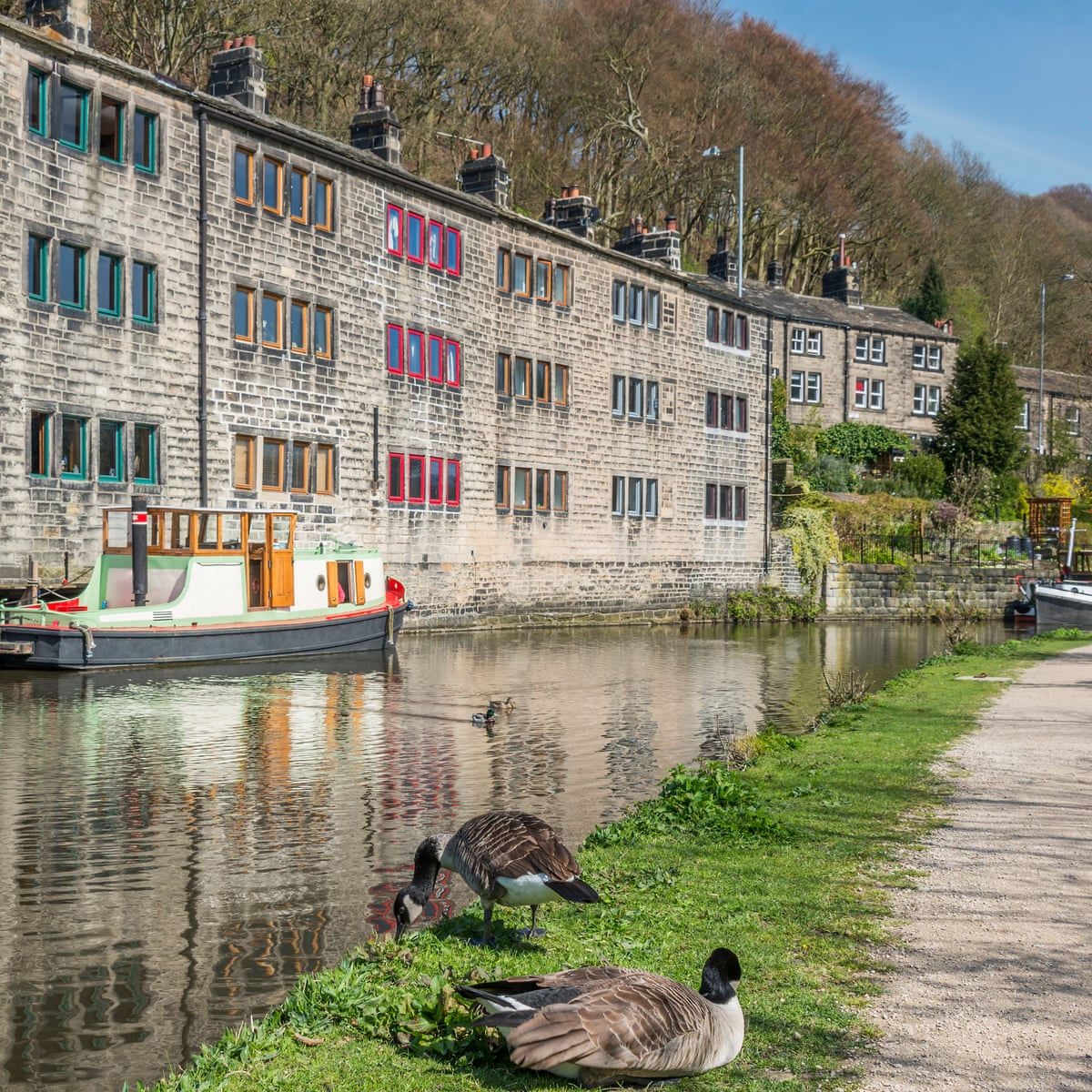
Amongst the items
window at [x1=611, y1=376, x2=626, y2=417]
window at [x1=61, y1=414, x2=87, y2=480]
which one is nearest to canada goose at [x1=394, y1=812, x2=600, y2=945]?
window at [x1=61, y1=414, x2=87, y2=480]

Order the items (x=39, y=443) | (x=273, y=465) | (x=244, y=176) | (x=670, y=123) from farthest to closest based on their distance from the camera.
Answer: (x=670, y=123), (x=273, y=465), (x=244, y=176), (x=39, y=443)

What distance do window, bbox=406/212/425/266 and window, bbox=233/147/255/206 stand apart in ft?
17.6

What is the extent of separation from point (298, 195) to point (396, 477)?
7.43m

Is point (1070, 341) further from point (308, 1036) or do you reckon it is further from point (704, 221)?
point (308, 1036)

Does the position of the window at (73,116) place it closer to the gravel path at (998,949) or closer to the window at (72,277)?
the window at (72,277)

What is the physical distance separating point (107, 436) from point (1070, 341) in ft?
221

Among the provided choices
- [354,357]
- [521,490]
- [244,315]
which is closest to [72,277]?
[244,315]

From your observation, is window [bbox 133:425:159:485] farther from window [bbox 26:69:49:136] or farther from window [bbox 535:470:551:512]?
window [bbox 535:470:551:512]

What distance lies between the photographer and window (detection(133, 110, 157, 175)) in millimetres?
26547

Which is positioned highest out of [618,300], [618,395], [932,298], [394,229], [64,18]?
[932,298]

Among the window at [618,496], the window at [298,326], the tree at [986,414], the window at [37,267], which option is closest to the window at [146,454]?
the window at [37,267]

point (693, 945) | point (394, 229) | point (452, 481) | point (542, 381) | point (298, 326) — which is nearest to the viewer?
point (693, 945)

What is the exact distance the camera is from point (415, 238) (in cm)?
3378

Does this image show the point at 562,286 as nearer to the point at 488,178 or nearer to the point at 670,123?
the point at 488,178
